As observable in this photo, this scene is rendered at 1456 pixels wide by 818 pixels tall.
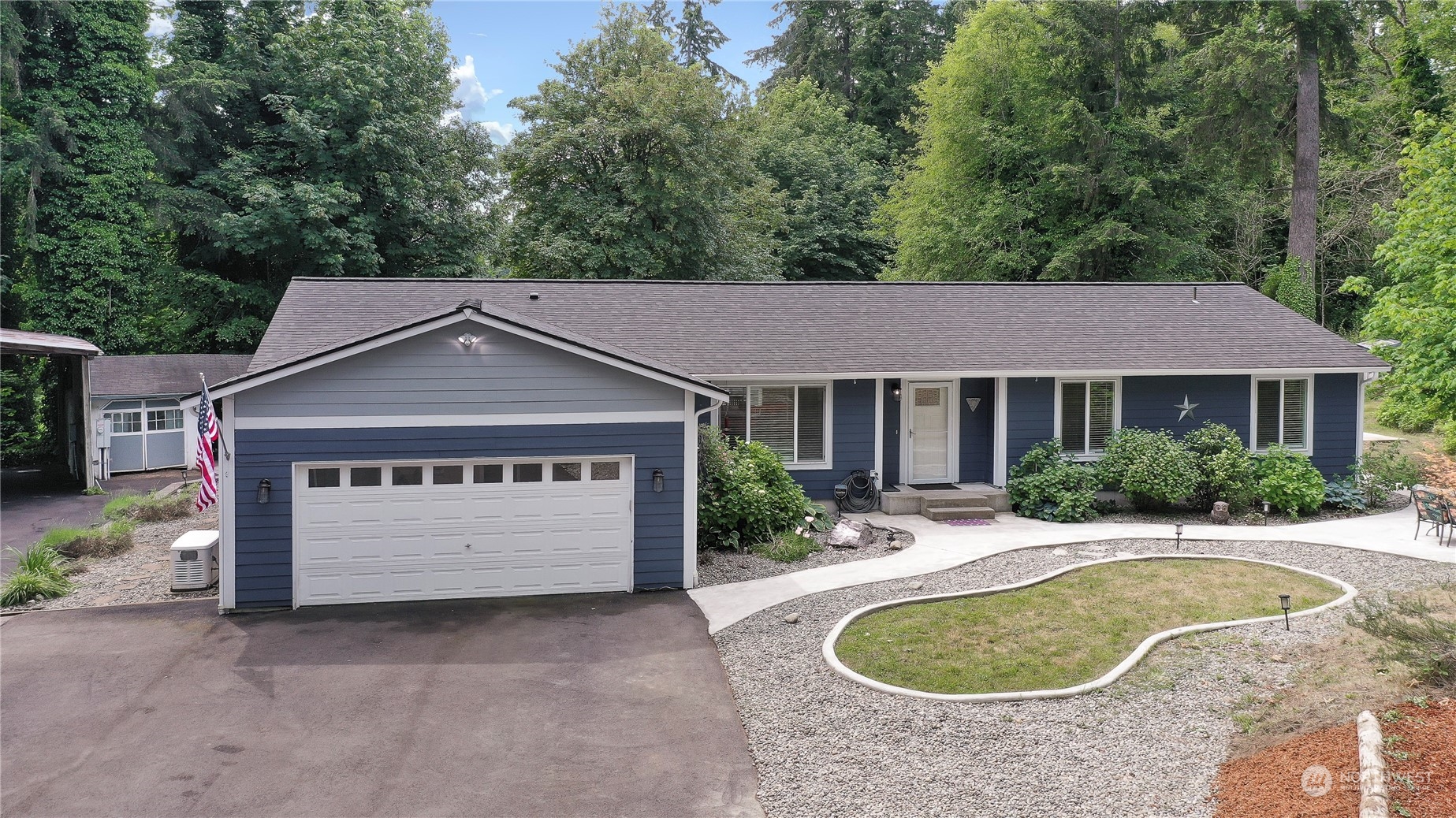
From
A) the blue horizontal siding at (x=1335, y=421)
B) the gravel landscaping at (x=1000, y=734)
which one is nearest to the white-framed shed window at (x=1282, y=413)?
the blue horizontal siding at (x=1335, y=421)

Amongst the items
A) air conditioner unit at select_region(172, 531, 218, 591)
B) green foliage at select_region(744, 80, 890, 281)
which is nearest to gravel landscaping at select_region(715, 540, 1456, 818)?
air conditioner unit at select_region(172, 531, 218, 591)

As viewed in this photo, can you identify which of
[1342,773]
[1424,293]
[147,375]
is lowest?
[1342,773]

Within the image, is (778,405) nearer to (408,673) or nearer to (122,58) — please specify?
(408,673)

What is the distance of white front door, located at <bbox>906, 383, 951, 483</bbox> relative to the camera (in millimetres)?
15844

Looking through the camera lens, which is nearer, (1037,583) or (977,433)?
(1037,583)

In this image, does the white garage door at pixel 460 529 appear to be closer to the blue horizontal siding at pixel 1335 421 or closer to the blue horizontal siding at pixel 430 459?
the blue horizontal siding at pixel 430 459

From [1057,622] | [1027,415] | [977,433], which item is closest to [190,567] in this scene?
[1057,622]

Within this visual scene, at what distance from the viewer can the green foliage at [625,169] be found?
2489 centimetres

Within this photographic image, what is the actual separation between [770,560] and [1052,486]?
5.60m

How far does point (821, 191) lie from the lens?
32906mm

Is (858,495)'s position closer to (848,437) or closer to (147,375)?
(848,437)

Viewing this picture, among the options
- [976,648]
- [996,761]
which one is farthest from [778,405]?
[996,761]

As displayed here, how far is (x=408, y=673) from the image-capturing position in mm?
7934

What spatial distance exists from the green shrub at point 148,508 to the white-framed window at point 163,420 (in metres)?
5.28
